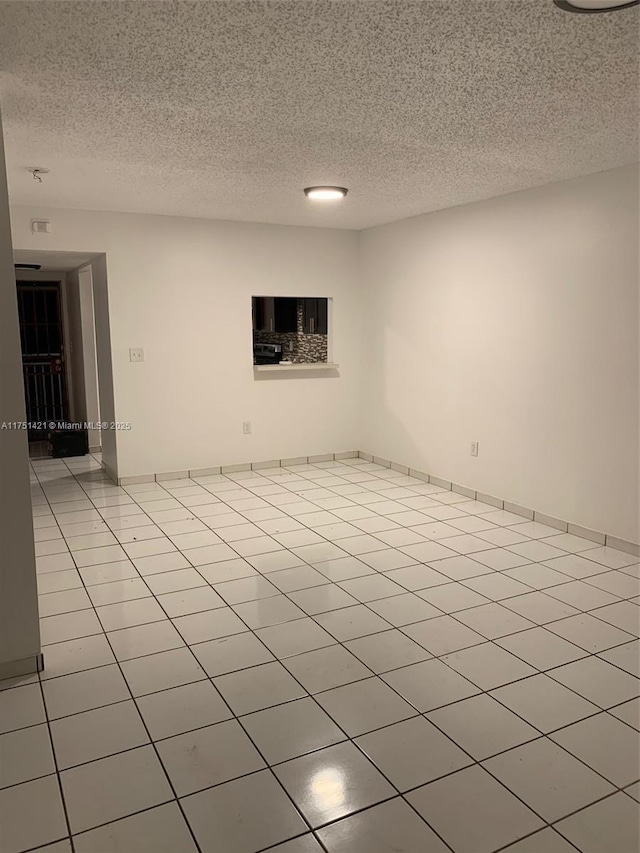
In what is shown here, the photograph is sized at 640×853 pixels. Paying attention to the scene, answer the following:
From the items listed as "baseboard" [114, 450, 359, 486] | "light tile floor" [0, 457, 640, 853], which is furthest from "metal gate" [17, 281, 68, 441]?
"light tile floor" [0, 457, 640, 853]

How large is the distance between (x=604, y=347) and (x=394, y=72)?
7.44ft

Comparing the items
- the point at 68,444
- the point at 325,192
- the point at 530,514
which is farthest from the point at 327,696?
the point at 68,444

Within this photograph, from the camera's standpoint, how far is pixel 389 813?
181 centimetres

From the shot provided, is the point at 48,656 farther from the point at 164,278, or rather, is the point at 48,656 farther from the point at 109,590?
the point at 164,278

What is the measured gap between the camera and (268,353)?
7.25 metres

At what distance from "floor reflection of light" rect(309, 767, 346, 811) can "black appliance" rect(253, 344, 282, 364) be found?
540 cm

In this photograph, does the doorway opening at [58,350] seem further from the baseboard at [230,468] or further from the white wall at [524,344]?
the white wall at [524,344]

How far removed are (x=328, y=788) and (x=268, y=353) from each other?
18.7ft

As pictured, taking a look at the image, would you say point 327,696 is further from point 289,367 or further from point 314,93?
point 289,367

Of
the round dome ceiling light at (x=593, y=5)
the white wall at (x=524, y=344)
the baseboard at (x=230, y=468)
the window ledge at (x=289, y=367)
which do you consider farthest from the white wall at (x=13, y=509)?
the window ledge at (x=289, y=367)

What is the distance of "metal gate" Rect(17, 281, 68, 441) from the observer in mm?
7523

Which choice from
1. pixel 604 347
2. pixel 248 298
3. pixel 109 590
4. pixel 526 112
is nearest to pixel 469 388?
pixel 604 347

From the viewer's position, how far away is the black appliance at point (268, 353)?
7168 mm

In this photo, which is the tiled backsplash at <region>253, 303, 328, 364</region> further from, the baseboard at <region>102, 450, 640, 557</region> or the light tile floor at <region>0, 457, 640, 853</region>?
the light tile floor at <region>0, 457, 640, 853</region>
